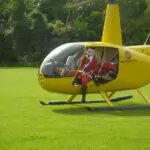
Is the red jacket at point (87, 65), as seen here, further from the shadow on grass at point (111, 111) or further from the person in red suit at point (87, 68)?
the shadow on grass at point (111, 111)

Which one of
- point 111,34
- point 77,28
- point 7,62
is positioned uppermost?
point 111,34

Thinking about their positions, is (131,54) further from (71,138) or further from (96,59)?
(71,138)

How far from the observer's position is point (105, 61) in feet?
36.9

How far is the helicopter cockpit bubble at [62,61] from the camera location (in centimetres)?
1069

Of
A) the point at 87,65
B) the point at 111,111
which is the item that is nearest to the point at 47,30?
the point at 87,65

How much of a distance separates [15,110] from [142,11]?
1358 inches

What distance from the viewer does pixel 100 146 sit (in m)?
6.57

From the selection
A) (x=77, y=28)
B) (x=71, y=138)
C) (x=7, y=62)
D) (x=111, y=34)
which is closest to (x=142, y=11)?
(x=77, y=28)

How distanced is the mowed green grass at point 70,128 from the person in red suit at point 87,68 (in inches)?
27.9

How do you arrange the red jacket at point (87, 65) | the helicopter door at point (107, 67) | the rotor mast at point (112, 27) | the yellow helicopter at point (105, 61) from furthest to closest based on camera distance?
the rotor mast at point (112, 27), the helicopter door at point (107, 67), the red jacket at point (87, 65), the yellow helicopter at point (105, 61)

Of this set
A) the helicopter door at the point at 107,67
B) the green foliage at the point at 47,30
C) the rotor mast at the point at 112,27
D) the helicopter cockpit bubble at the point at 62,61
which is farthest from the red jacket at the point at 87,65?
the green foliage at the point at 47,30

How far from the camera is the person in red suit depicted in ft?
35.2

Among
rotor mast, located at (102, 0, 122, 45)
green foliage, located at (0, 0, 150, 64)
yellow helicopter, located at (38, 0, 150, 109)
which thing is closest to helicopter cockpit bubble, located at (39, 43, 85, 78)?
yellow helicopter, located at (38, 0, 150, 109)

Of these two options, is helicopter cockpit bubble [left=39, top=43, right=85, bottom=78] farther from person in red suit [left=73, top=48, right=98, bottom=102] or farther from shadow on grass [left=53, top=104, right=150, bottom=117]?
shadow on grass [left=53, top=104, right=150, bottom=117]
